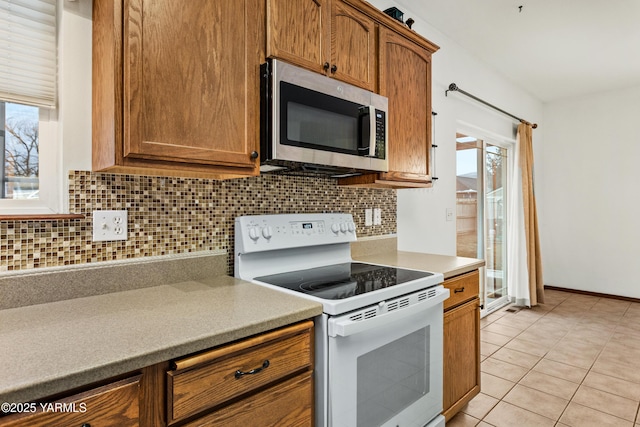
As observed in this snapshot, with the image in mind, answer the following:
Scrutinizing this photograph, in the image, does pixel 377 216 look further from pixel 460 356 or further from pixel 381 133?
pixel 460 356

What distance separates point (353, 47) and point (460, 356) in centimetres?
172

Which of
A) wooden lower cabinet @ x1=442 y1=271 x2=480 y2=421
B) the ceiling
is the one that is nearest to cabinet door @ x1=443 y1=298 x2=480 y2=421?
wooden lower cabinet @ x1=442 y1=271 x2=480 y2=421

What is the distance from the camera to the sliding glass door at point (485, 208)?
3617 mm

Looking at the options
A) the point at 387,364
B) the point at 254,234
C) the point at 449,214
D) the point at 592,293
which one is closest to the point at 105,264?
the point at 254,234

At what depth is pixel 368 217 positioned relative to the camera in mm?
2377

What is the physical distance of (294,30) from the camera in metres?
1.51

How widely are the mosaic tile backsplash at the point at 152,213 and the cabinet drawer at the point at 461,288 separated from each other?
82 centimetres

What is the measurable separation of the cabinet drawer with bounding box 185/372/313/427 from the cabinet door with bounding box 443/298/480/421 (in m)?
0.96

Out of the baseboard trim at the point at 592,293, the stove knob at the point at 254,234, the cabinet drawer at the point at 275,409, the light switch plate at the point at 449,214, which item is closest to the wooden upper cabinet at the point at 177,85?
the stove knob at the point at 254,234

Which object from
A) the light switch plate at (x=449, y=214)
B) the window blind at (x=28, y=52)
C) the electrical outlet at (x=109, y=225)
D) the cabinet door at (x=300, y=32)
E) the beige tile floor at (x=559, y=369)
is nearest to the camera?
the window blind at (x=28, y=52)

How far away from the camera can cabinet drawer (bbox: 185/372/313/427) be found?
0.97 meters

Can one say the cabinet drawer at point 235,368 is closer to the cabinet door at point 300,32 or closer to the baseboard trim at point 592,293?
the cabinet door at point 300,32

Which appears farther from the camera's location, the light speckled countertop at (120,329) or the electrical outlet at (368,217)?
the electrical outlet at (368,217)

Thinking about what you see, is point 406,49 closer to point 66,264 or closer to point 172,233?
point 172,233
